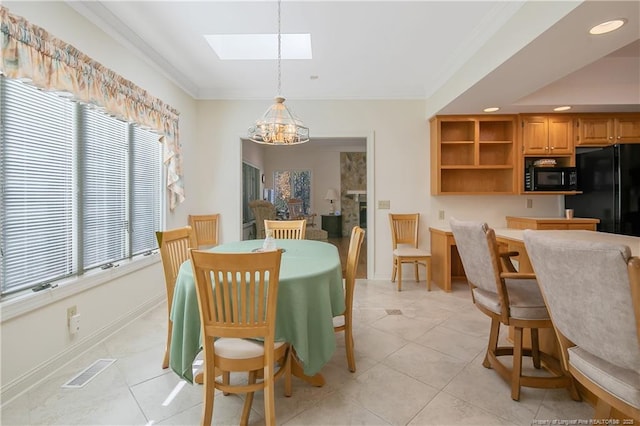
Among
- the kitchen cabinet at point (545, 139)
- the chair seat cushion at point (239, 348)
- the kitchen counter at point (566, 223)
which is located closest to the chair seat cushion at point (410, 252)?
the kitchen counter at point (566, 223)

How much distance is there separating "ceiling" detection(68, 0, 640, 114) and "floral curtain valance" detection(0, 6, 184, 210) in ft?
1.41

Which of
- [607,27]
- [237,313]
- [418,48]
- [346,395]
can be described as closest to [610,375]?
[346,395]

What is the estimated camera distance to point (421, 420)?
1.50 m

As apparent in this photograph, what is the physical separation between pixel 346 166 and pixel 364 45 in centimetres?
616

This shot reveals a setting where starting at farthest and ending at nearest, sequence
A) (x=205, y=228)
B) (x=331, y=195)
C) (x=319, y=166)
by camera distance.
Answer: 1. (x=319, y=166)
2. (x=331, y=195)
3. (x=205, y=228)

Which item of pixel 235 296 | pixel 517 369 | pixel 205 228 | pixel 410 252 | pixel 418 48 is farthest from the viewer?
pixel 205 228

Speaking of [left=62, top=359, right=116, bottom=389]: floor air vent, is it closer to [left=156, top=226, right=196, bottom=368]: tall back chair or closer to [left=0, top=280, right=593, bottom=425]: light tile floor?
[left=0, top=280, right=593, bottom=425]: light tile floor

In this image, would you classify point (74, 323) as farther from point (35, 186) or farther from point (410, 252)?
point (410, 252)

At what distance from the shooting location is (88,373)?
1.91 meters

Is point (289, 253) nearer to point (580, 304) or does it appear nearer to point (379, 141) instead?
point (580, 304)

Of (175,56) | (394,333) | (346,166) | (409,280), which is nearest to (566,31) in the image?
(394,333)

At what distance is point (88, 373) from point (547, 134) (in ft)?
17.6

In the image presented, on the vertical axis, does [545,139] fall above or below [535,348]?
above

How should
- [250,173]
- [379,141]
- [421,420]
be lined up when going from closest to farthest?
[421,420], [379,141], [250,173]
